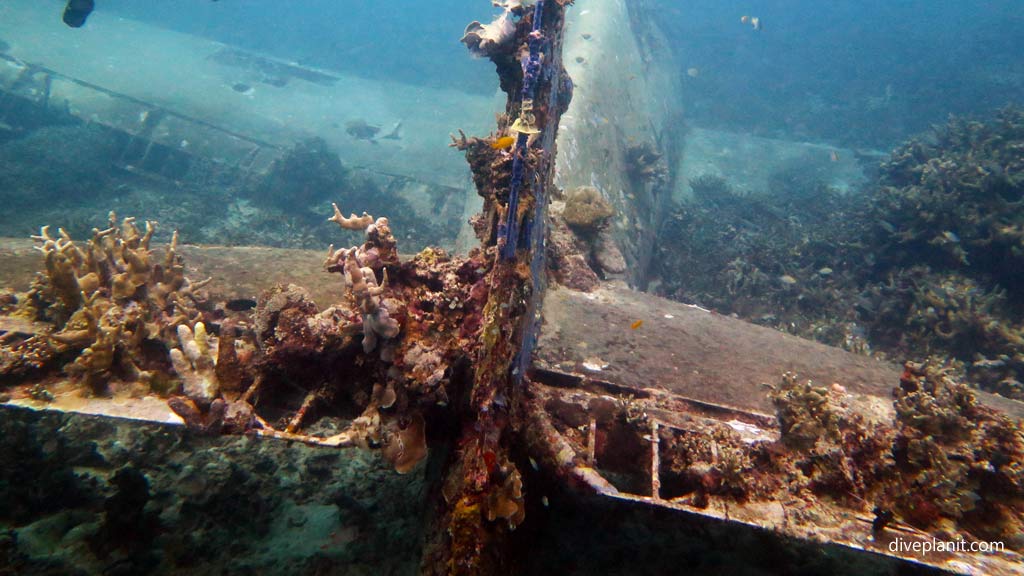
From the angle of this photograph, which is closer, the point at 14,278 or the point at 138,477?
the point at 138,477

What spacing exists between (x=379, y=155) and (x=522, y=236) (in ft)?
51.4

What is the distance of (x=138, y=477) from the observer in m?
3.06

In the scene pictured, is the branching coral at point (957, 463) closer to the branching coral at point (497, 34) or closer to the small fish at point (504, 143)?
the small fish at point (504, 143)

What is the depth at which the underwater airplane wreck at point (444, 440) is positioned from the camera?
2.31m

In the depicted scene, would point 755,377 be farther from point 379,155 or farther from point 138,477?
point 379,155

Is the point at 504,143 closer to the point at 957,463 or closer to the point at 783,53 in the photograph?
the point at 957,463

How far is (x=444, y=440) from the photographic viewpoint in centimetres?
260

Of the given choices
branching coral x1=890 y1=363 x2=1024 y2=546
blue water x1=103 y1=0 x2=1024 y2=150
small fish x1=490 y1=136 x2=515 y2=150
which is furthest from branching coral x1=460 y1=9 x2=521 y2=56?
blue water x1=103 y1=0 x2=1024 y2=150

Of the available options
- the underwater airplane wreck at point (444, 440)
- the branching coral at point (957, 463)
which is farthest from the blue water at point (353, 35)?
the branching coral at point (957, 463)

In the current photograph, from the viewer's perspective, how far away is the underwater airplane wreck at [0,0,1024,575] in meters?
2.31

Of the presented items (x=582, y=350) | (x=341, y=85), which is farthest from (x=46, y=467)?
(x=341, y=85)

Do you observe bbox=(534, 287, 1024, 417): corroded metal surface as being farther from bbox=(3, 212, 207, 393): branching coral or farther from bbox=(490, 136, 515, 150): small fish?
bbox=(3, 212, 207, 393): branching coral

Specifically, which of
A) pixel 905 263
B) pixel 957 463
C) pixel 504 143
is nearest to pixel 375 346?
pixel 504 143

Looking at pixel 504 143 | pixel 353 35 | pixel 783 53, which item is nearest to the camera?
pixel 504 143
